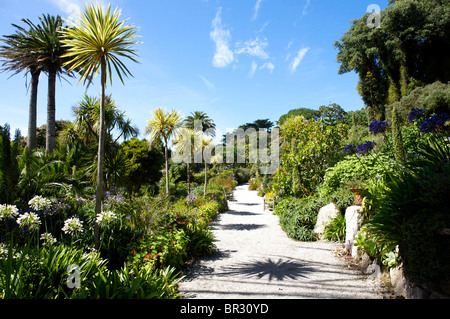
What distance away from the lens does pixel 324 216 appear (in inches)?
247

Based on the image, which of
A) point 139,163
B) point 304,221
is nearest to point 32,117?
point 139,163

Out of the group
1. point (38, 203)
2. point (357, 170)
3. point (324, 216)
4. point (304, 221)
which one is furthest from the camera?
point (304, 221)

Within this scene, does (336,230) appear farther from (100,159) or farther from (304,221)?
(100,159)

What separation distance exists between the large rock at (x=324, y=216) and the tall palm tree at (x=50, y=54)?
13.1 m

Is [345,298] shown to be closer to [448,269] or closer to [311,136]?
[448,269]

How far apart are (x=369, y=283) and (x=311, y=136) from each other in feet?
21.1

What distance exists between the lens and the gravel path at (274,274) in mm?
3457

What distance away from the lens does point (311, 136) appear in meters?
9.30

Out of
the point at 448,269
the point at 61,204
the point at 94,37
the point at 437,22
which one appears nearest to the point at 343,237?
the point at 448,269

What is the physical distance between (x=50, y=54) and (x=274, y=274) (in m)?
14.5

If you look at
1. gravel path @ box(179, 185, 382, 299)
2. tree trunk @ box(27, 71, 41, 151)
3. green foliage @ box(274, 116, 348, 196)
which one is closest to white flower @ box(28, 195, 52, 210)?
gravel path @ box(179, 185, 382, 299)
